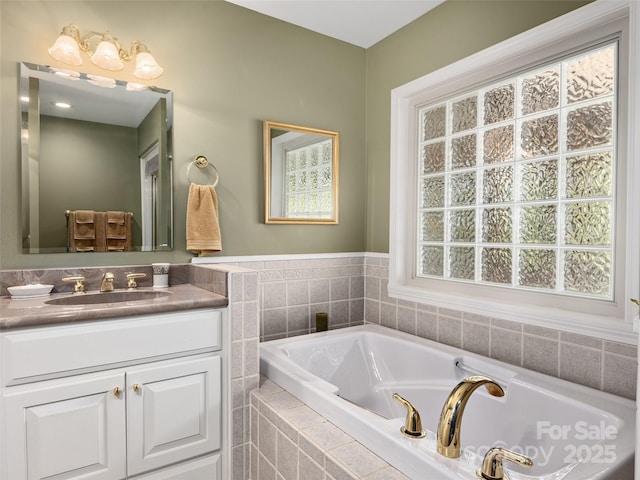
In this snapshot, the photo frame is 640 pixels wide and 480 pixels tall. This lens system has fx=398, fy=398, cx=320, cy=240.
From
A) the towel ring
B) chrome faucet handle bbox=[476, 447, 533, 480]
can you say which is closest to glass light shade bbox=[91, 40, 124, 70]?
the towel ring

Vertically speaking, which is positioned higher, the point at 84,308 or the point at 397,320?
the point at 84,308

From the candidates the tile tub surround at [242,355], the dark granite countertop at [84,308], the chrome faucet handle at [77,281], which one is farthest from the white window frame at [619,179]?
the chrome faucet handle at [77,281]

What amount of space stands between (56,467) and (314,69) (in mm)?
2422

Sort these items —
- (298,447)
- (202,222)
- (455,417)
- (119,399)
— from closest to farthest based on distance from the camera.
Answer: (455,417) < (298,447) < (119,399) < (202,222)

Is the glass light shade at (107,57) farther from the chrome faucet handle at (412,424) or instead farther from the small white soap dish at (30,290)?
the chrome faucet handle at (412,424)

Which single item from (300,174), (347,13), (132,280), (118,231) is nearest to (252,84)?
(300,174)

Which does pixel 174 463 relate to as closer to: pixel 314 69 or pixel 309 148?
pixel 309 148

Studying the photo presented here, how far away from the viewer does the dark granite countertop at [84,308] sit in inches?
53.1

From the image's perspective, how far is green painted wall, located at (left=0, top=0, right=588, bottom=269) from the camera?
1764 mm

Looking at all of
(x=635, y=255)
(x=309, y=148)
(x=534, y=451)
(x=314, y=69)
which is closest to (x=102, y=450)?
(x=534, y=451)

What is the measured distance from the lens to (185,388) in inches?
64.8

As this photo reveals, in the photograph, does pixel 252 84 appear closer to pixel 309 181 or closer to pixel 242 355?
pixel 309 181

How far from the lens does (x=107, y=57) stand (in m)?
1.85

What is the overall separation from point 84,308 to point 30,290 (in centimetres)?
39
